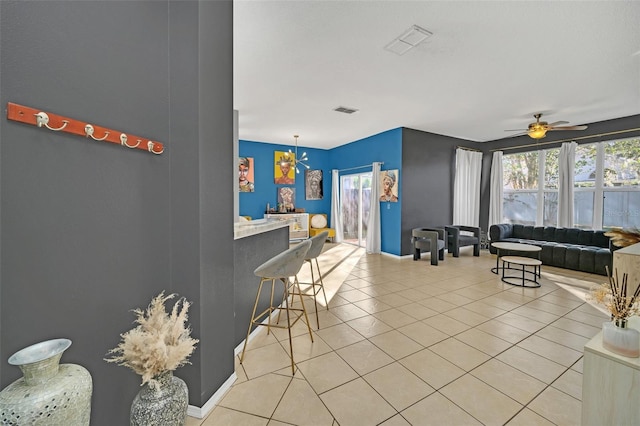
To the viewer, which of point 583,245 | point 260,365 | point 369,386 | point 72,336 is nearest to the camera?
point 72,336

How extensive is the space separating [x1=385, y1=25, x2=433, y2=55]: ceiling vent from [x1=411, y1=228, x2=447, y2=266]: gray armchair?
138 inches

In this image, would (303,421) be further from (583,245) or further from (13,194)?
(583,245)

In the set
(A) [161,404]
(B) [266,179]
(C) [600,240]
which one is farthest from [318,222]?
(A) [161,404]

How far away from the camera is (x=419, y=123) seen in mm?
5449

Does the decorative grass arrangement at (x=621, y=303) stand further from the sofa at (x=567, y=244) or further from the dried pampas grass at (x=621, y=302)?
the sofa at (x=567, y=244)

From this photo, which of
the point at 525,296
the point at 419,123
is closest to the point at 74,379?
the point at 525,296

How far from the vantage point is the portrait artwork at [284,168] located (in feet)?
25.3

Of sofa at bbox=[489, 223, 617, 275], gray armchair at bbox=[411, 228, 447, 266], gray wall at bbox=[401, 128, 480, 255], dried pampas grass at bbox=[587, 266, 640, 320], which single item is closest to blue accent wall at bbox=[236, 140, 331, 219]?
gray wall at bbox=[401, 128, 480, 255]

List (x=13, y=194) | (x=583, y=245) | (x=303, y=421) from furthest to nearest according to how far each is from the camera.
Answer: (x=583, y=245), (x=303, y=421), (x=13, y=194)

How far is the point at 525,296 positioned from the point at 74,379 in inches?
176

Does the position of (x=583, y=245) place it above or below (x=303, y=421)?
above

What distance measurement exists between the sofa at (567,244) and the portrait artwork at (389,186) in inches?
91.9

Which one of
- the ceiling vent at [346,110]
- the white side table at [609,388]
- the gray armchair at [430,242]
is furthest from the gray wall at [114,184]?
the gray armchair at [430,242]

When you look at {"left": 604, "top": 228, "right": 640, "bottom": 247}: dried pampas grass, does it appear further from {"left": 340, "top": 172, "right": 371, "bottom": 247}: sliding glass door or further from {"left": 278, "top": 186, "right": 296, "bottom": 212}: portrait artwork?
{"left": 278, "top": 186, "right": 296, "bottom": 212}: portrait artwork
